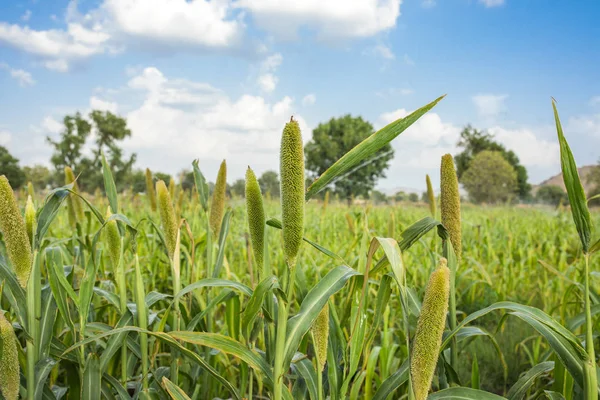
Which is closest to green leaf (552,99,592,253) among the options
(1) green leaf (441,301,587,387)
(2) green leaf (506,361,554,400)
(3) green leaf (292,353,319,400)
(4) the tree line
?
(1) green leaf (441,301,587,387)

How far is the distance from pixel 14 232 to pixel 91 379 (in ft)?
1.59

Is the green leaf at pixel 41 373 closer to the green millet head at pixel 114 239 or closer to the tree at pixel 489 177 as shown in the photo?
the green millet head at pixel 114 239

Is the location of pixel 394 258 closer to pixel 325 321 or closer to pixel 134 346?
pixel 325 321

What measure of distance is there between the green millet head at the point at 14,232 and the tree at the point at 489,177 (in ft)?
158

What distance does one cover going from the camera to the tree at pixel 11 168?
50.0m

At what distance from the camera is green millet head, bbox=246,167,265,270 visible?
40.3 inches

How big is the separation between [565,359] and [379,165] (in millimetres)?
53036

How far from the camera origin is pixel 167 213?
4.42 ft

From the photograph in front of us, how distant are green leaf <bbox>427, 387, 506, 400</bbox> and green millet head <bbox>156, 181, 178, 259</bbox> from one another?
0.83 metres

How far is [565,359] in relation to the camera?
1.10 m

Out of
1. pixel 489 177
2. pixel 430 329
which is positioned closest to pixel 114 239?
pixel 430 329

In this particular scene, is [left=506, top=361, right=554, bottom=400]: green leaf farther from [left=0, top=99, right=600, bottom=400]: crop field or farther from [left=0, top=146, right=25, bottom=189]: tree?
[left=0, top=146, right=25, bottom=189]: tree

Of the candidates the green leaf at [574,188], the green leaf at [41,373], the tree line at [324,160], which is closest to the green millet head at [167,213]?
the green leaf at [41,373]

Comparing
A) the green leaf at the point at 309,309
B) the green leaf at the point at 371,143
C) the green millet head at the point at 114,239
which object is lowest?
the green leaf at the point at 309,309
